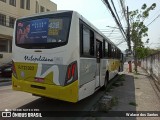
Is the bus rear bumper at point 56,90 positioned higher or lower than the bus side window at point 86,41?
lower

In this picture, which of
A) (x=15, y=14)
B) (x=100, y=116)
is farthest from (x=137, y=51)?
(x=100, y=116)

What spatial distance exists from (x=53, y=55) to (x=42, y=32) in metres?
0.90

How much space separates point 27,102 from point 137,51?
82.1 feet

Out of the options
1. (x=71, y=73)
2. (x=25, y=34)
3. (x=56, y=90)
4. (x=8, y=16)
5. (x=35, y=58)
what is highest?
(x=8, y=16)

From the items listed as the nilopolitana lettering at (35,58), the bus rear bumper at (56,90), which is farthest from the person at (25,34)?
the bus rear bumper at (56,90)

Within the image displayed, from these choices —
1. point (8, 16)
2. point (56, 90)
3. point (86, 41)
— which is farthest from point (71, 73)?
point (8, 16)

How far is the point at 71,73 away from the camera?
6734 mm

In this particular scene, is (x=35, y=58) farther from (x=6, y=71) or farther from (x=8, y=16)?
(x=8, y=16)

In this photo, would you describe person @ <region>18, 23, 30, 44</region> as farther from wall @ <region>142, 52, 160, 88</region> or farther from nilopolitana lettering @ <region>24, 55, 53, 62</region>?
wall @ <region>142, 52, 160, 88</region>

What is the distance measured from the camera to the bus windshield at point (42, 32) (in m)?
6.91

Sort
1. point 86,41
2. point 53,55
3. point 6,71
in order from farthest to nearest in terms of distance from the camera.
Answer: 1. point 6,71
2. point 86,41
3. point 53,55

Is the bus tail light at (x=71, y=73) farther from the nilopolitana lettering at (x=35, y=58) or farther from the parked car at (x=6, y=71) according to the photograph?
the parked car at (x=6, y=71)

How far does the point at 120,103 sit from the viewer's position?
9.17 meters

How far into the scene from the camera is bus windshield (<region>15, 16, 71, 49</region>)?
22.7 ft
